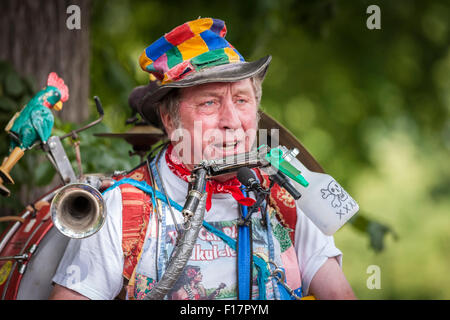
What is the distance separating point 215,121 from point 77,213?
548mm

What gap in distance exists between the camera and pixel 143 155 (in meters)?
2.85

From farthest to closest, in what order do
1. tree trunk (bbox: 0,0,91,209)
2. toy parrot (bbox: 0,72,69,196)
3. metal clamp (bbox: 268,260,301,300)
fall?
tree trunk (bbox: 0,0,91,209)
toy parrot (bbox: 0,72,69,196)
metal clamp (bbox: 268,260,301,300)

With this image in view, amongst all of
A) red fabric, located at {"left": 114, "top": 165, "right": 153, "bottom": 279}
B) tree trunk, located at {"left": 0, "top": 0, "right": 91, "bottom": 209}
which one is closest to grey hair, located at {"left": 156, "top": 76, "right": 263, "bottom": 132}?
red fabric, located at {"left": 114, "top": 165, "right": 153, "bottom": 279}

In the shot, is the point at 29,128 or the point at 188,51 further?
the point at 29,128

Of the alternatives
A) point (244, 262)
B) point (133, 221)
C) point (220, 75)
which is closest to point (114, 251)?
point (133, 221)

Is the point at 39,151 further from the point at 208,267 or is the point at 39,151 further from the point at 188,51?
the point at 208,267

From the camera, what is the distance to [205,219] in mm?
1869

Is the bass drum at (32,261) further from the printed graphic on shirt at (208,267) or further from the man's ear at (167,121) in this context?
the man's ear at (167,121)

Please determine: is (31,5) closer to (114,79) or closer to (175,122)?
Answer: (114,79)

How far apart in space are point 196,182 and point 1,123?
1.72 m

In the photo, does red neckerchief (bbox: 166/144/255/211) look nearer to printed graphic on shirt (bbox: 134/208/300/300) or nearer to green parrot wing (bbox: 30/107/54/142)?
printed graphic on shirt (bbox: 134/208/300/300)

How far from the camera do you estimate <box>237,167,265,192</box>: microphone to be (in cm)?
156

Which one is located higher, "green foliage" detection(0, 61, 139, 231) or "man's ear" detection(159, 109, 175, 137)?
"green foliage" detection(0, 61, 139, 231)

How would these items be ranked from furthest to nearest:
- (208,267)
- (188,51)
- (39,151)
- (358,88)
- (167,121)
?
(358,88) → (39,151) → (167,121) → (188,51) → (208,267)
